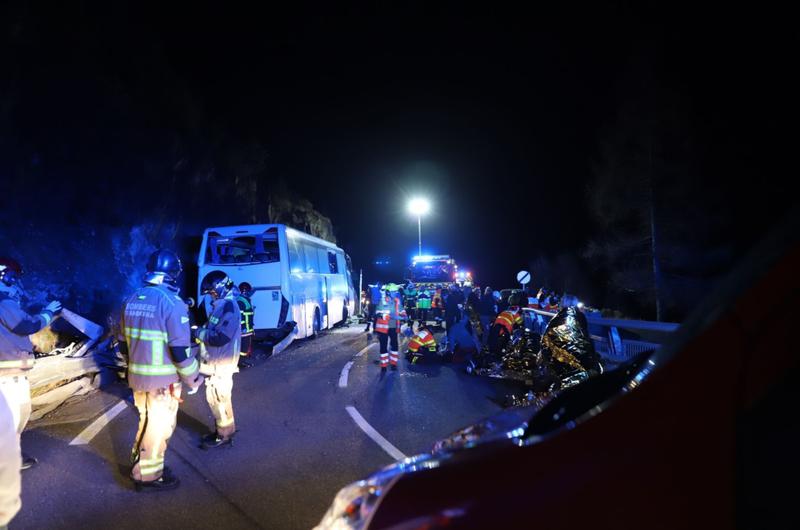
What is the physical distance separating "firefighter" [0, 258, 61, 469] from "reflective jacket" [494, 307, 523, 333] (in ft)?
24.6

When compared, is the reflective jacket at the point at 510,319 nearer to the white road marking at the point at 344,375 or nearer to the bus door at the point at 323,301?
the white road marking at the point at 344,375

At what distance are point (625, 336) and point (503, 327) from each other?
2243 millimetres

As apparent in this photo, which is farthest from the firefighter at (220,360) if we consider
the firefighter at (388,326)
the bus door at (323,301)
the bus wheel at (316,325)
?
the bus door at (323,301)

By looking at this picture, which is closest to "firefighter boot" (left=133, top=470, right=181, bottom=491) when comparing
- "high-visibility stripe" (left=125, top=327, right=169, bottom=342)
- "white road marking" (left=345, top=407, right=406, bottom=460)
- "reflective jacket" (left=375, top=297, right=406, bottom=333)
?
"high-visibility stripe" (left=125, top=327, right=169, bottom=342)

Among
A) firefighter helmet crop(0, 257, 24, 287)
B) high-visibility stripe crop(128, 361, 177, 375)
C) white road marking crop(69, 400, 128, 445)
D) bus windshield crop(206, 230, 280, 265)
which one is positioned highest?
bus windshield crop(206, 230, 280, 265)

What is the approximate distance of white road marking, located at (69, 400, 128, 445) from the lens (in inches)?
217

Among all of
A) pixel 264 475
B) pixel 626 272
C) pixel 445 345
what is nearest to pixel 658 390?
pixel 264 475

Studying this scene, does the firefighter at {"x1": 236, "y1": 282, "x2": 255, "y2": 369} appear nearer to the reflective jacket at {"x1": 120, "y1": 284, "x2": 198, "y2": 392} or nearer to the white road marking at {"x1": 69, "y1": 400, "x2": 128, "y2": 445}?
the white road marking at {"x1": 69, "y1": 400, "x2": 128, "y2": 445}

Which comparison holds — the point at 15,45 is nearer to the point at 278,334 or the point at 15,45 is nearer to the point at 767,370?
the point at 278,334

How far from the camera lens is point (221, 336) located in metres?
5.36

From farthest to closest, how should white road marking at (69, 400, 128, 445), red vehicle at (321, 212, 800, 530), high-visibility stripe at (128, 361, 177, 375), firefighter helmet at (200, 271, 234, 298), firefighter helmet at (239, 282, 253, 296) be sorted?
firefighter helmet at (239, 282, 253, 296) < firefighter helmet at (200, 271, 234, 298) < white road marking at (69, 400, 128, 445) < high-visibility stripe at (128, 361, 177, 375) < red vehicle at (321, 212, 800, 530)

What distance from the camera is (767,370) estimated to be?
3.77 ft

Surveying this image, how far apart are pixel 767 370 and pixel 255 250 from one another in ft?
43.3

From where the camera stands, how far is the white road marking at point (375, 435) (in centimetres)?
505
